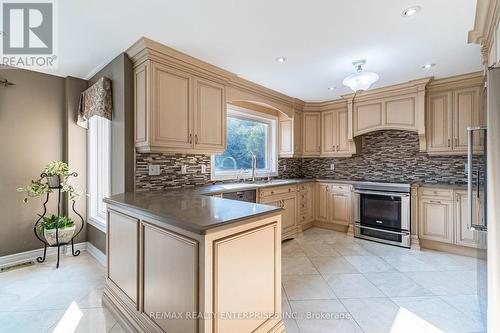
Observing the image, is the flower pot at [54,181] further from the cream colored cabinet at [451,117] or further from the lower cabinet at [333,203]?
the cream colored cabinet at [451,117]

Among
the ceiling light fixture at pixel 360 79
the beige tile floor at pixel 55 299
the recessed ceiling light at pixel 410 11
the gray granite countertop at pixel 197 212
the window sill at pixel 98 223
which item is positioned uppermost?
the recessed ceiling light at pixel 410 11

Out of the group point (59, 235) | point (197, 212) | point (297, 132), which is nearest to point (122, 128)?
point (197, 212)

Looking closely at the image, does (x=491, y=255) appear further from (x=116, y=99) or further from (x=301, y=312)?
(x=116, y=99)

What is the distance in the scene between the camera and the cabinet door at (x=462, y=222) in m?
3.07

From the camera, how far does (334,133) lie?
4535 mm

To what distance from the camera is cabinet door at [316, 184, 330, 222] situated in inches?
172

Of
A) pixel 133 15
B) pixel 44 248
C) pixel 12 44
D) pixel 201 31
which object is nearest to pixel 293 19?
pixel 201 31

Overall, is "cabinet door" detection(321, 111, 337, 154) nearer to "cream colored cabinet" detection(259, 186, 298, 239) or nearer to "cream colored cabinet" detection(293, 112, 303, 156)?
"cream colored cabinet" detection(293, 112, 303, 156)

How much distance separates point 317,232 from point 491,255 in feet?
9.68

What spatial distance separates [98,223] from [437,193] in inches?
180

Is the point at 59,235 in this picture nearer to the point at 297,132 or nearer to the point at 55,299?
the point at 55,299

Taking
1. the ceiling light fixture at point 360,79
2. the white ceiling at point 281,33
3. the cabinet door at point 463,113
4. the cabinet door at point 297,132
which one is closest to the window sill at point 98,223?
the white ceiling at point 281,33

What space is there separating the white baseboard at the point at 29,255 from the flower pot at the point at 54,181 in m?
0.93

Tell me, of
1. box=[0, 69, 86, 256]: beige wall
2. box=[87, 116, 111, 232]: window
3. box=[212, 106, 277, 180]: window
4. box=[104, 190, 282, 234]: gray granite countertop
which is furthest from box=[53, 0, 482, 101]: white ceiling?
box=[104, 190, 282, 234]: gray granite countertop
